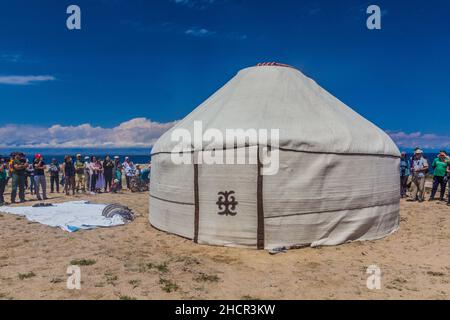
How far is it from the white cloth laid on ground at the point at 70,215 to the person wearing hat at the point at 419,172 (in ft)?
29.0

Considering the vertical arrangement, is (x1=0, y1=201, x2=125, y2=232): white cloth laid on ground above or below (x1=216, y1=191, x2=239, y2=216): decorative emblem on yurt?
below

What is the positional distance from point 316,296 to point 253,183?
2.29 meters

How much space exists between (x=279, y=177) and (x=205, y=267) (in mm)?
1929

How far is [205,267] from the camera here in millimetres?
5543

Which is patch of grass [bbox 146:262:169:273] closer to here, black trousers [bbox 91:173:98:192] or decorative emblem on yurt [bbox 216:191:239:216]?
decorative emblem on yurt [bbox 216:191:239:216]

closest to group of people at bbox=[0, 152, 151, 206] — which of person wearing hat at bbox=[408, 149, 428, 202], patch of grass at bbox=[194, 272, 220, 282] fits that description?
patch of grass at bbox=[194, 272, 220, 282]

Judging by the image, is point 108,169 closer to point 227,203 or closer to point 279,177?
point 227,203

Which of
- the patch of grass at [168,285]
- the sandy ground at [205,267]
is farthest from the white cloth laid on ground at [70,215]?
the patch of grass at [168,285]

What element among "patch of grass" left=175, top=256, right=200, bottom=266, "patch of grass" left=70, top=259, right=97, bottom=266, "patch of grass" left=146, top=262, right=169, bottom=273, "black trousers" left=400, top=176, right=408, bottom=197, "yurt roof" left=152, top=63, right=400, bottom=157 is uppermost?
"yurt roof" left=152, top=63, right=400, bottom=157

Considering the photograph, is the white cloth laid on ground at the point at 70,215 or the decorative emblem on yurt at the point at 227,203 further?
the white cloth laid on ground at the point at 70,215

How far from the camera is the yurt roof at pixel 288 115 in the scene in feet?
21.6

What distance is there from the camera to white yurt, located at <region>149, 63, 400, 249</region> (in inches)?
249

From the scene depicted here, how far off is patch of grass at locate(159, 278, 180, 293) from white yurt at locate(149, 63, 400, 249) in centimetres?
180

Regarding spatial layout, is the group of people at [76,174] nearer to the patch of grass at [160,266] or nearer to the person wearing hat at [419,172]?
the patch of grass at [160,266]
